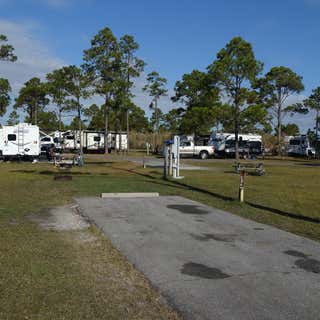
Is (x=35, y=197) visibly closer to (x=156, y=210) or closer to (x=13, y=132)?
(x=156, y=210)

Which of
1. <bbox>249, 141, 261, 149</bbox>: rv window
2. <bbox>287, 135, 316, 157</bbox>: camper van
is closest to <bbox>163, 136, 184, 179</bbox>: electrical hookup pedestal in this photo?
<bbox>249, 141, 261, 149</bbox>: rv window

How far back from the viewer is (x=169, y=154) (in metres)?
21.7

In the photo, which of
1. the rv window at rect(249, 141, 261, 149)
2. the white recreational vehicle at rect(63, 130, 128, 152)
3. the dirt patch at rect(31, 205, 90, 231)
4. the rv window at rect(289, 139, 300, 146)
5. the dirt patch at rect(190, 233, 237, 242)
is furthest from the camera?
the rv window at rect(289, 139, 300, 146)

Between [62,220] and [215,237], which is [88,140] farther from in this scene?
[215,237]

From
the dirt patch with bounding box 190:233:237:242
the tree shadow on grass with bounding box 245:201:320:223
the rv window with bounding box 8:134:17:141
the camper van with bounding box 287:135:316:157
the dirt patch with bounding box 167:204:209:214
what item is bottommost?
the tree shadow on grass with bounding box 245:201:320:223

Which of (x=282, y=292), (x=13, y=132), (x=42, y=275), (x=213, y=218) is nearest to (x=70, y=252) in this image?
(x=42, y=275)

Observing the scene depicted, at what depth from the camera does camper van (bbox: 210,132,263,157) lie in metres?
47.1

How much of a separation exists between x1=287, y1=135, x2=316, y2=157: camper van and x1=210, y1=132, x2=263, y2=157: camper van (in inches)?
259

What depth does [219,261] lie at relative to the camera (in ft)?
20.6

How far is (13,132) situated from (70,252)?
27.5 metres

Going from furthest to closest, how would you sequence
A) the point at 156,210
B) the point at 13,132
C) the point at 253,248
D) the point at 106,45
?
the point at 106,45, the point at 13,132, the point at 156,210, the point at 253,248

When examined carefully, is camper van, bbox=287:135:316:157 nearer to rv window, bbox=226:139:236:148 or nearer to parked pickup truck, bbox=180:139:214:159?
rv window, bbox=226:139:236:148

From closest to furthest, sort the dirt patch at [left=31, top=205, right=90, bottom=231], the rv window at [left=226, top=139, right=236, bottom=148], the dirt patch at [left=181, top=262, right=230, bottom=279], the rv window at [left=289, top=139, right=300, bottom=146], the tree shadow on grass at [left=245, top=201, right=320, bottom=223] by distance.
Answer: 1. the dirt patch at [left=181, top=262, right=230, bottom=279]
2. the dirt patch at [left=31, top=205, right=90, bottom=231]
3. the tree shadow on grass at [left=245, top=201, right=320, bottom=223]
4. the rv window at [left=226, top=139, right=236, bottom=148]
5. the rv window at [left=289, top=139, right=300, bottom=146]

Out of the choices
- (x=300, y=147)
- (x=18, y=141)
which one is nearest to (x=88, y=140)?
(x=18, y=141)
